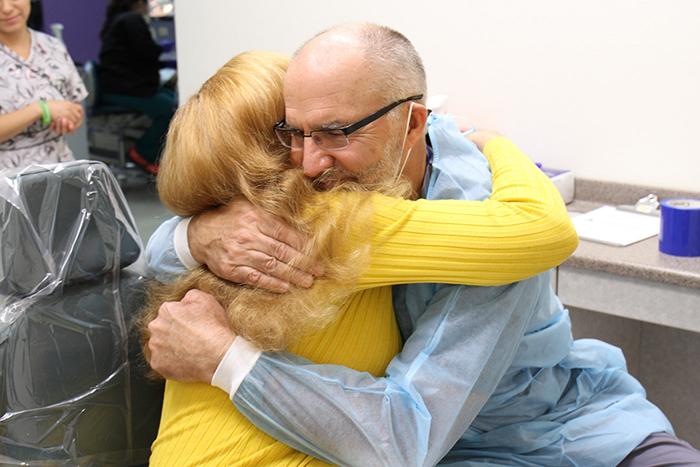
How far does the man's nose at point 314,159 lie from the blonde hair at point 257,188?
0.02 metres

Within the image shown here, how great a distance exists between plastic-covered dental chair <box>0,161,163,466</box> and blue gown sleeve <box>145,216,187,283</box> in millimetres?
30

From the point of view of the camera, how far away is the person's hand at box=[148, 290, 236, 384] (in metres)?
1.22

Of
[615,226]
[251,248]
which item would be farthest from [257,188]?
[615,226]

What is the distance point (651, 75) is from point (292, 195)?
148 cm

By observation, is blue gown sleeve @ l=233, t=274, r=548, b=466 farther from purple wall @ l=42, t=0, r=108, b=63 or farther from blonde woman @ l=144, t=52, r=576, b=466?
purple wall @ l=42, t=0, r=108, b=63

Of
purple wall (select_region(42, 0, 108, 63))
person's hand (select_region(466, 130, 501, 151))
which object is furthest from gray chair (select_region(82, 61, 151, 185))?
person's hand (select_region(466, 130, 501, 151))

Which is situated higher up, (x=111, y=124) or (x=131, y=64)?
(x=131, y=64)

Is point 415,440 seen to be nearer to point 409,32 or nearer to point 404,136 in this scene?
point 404,136

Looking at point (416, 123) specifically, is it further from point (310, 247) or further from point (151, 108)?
point (151, 108)

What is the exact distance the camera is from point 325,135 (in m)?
1.29

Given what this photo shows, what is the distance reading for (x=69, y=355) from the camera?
1389 mm

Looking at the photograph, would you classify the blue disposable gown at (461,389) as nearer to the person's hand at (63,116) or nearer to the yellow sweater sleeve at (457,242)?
the yellow sweater sleeve at (457,242)

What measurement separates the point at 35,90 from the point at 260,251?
1960mm

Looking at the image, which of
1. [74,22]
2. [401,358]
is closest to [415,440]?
[401,358]
